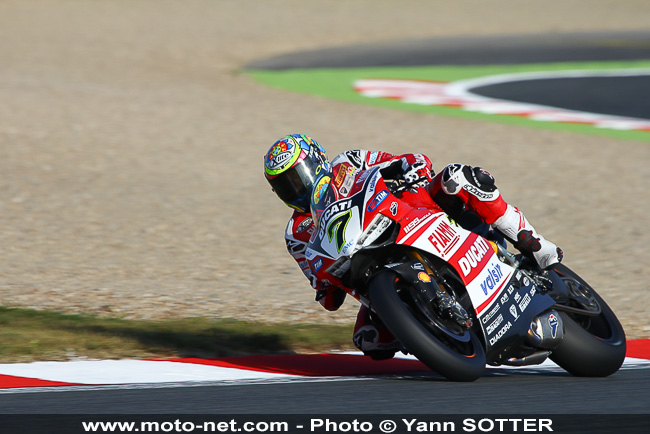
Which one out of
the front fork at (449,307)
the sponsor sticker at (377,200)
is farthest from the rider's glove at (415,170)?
the front fork at (449,307)

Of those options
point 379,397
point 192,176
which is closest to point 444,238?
point 379,397

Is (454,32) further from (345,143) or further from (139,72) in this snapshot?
(345,143)

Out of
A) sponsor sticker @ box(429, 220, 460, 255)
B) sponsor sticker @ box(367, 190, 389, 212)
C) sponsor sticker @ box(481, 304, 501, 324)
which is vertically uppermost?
sponsor sticker @ box(367, 190, 389, 212)

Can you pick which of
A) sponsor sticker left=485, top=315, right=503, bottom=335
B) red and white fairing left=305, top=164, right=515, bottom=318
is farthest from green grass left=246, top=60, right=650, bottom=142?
sponsor sticker left=485, top=315, right=503, bottom=335

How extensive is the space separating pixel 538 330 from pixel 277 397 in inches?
59.4

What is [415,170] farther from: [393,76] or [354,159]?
[393,76]

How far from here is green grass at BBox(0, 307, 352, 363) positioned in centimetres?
652

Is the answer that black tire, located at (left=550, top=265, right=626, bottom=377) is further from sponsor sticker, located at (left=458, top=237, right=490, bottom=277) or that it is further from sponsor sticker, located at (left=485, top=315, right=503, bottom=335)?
sponsor sticker, located at (left=458, top=237, right=490, bottom=277)

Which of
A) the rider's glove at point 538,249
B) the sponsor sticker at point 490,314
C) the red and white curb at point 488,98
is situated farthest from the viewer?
the red and white curb at point 488,98

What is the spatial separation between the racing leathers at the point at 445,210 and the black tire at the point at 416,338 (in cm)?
43

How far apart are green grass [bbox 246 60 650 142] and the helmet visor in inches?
472

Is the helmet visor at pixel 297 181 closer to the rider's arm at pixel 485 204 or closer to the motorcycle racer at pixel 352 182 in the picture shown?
the motorcycle racer at pixel 352 182

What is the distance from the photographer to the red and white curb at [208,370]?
562 centimetres

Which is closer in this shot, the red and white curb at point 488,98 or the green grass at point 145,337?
the green grass at point 145,337
